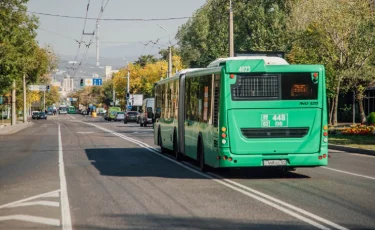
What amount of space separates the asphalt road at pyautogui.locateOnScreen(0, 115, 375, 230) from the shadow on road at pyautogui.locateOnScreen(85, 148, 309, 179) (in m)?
0.02

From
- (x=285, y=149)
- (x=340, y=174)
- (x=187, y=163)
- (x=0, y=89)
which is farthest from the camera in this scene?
(x=0, y=89)

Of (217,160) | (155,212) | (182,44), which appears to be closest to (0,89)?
(182,44)

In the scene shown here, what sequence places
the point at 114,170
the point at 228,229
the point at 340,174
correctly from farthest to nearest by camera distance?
the point at 114,170
the point at 340,174
the point at 228,229

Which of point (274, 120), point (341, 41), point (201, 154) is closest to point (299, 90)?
point (274, 120)

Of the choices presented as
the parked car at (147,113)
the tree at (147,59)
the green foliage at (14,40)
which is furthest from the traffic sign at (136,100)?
the tree at (147,59)

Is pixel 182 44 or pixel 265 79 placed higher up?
pixel 182 44

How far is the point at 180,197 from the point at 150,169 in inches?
250

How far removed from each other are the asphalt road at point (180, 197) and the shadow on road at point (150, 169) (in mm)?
25

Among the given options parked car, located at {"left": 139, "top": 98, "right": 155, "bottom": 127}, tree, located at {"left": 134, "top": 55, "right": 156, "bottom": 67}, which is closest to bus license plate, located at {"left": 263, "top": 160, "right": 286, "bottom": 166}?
parked car, located at {"left": 139, "top": 98, "right": 155, "bottom": 127}

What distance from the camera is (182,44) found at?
294 ft

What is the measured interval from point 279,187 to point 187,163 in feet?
23.3

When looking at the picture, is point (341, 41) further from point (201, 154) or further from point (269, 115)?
point (269, 115)

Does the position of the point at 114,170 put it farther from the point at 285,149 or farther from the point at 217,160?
the point at 285,149

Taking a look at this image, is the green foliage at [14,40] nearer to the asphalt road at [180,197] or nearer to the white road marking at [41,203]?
the asphalt road at [180,197]
